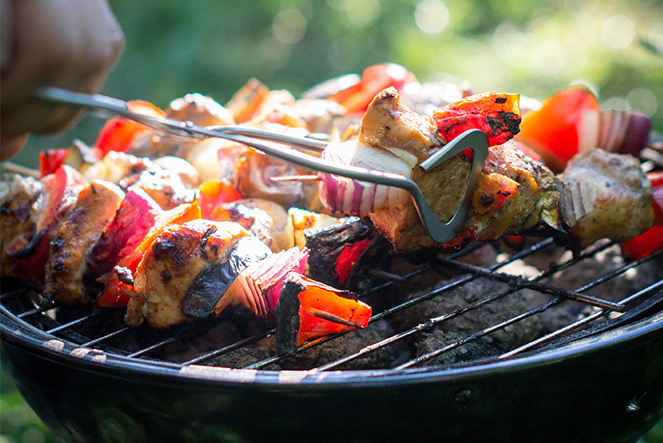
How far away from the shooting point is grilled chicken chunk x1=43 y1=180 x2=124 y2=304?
1788 millimetres

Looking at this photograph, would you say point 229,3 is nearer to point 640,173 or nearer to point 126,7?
point 126,7

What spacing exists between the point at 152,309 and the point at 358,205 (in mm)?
707

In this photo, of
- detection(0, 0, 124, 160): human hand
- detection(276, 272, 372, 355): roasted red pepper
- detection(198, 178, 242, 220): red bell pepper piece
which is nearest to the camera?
detection(0, 0, 124, 160): human hand

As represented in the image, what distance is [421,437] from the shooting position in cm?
138

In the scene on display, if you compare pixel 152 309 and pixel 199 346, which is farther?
pixel 199 346

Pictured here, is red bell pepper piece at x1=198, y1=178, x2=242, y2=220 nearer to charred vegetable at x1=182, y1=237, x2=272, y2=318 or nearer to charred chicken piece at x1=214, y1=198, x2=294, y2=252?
charred chicken piece at x1=214, y1=198, x2=294, y2=252

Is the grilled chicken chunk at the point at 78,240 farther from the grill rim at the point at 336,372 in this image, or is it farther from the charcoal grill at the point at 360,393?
the grill rim at the point at 336,372

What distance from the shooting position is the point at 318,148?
5.59 feet

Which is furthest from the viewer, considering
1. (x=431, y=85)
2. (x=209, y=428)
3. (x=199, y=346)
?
(x=431, y=85)

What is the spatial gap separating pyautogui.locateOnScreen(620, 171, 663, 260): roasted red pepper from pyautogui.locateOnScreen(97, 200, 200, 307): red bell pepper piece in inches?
70.2

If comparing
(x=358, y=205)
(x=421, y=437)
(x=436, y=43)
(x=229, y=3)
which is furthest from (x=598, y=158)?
(x=229, y=3)

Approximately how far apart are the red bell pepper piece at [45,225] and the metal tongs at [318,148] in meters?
0.74

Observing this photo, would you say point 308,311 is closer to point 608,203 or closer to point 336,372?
point 336,372

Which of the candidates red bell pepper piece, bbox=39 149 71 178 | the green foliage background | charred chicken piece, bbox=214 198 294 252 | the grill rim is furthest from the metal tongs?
the green foliage background
